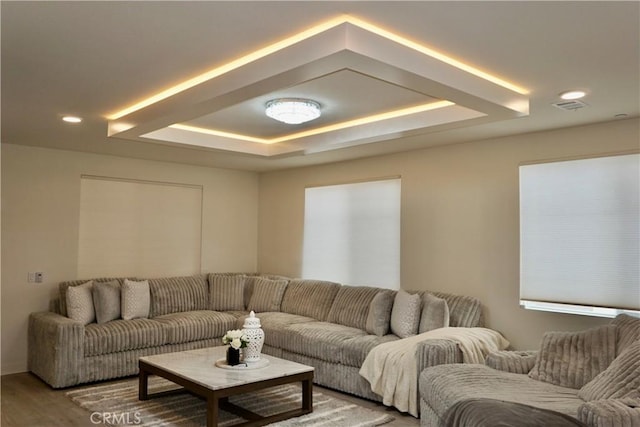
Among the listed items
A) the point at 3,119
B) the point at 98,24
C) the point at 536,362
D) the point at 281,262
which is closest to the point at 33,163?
the point at 3,119

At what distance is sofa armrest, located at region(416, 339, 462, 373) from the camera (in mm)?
3947

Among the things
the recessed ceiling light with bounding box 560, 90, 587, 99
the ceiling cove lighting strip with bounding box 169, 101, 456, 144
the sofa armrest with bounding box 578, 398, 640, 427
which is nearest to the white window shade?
the ceiling cove lighting strip with bounding box 169, 101, 456, 144

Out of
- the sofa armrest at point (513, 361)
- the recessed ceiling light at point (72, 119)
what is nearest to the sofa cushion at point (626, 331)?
the sofa armrest at point (513, 361)

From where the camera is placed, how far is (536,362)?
359cm

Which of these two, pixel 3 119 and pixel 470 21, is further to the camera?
pixel 3 119

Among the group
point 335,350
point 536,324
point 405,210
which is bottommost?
point 335,350

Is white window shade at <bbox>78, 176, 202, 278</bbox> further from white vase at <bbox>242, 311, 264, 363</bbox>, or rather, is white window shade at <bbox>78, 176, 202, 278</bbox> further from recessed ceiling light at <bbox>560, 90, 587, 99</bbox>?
recessed ceiling light at <bbox>560, 90, 587, 99</bbox>

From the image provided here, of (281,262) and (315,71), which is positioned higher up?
(315,71)

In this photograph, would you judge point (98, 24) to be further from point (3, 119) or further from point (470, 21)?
point (3, 119)

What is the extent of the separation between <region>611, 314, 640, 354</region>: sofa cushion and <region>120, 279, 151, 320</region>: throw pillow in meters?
4.42

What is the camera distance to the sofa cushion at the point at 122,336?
4.89m

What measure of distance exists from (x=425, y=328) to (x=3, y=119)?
3.98 m

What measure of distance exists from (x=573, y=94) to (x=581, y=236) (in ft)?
4.51

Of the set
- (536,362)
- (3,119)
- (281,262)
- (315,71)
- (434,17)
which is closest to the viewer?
(434,17)
